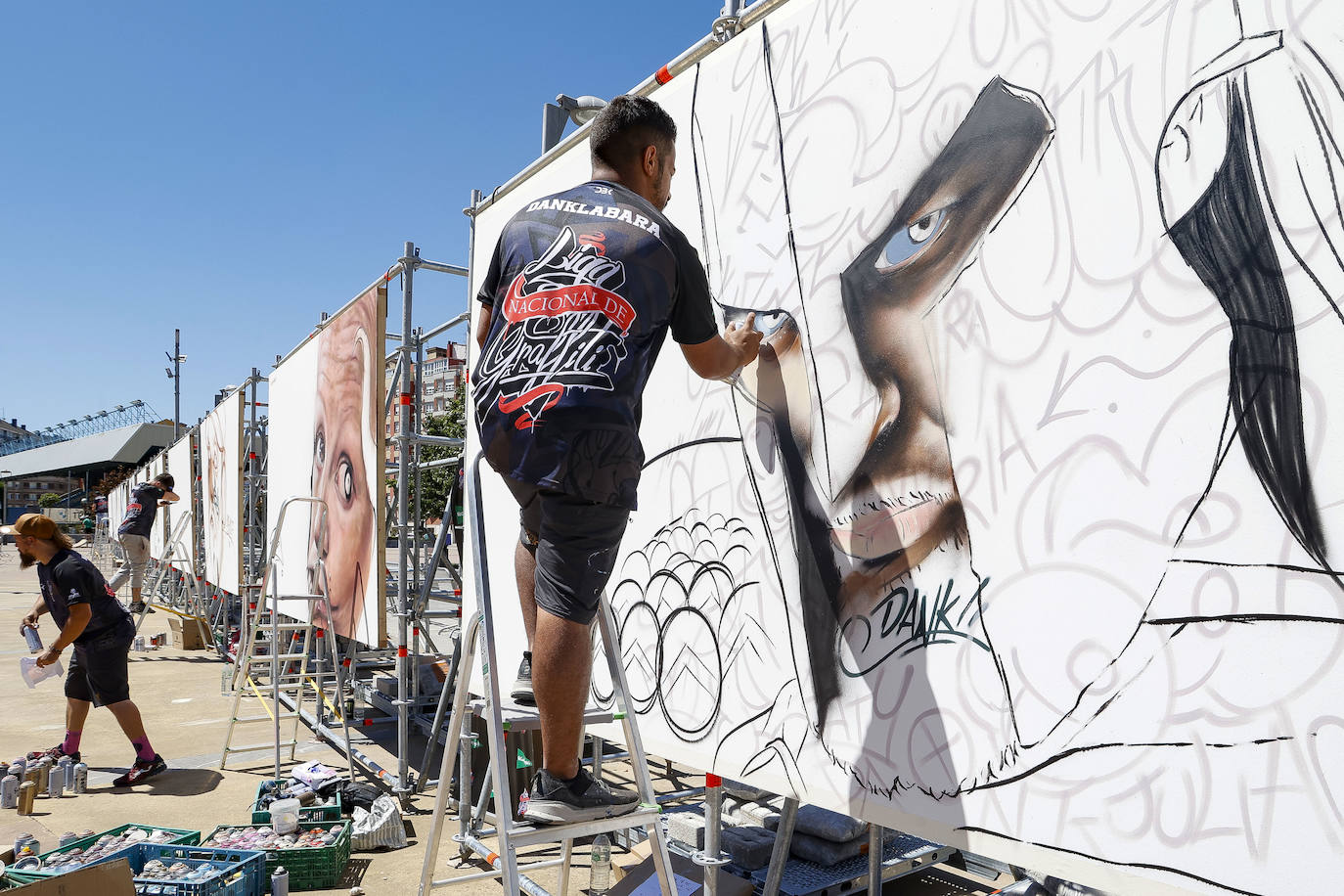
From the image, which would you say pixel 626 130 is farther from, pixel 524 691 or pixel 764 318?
pixel 524 691

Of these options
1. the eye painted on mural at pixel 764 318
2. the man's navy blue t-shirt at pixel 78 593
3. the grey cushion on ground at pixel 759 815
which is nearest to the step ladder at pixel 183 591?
the man's navy blue t-shirt at pixel 78 593

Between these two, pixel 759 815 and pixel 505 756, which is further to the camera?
pixel 759 815

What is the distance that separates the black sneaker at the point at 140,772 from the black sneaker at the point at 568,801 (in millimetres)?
5345

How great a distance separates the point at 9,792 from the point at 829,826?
5.10 m

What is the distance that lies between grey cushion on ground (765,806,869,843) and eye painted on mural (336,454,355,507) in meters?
4.02

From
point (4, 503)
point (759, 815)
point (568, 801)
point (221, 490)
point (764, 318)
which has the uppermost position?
point (4, 503)

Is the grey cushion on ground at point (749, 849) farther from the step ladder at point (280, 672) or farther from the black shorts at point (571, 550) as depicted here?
the step ladder at point (280, 672)

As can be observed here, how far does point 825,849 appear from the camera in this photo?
3.88 m

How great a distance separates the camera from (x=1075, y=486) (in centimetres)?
179

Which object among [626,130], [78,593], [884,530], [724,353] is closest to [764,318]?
[724,353]

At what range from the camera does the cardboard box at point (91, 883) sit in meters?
3.09

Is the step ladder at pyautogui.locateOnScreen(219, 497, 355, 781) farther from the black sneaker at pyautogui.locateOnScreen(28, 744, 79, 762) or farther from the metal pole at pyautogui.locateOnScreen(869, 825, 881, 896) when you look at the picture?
the metal pole at pyautogui.locateOnScreen(869, 825, 881, 896)

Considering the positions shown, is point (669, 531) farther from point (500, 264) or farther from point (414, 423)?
point (414, 423)

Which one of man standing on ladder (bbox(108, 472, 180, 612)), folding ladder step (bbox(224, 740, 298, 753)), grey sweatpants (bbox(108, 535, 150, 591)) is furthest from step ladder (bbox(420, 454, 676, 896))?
man standing on ladder (bbox(108, 472, 180, 612))
